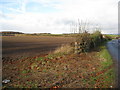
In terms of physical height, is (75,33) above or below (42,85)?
above

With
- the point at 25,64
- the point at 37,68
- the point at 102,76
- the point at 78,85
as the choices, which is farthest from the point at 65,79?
the point at 25,64

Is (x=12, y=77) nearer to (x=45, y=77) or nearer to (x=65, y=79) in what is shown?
(x=45, y=77)

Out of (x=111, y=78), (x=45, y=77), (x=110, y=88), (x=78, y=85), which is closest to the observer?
(x=110, y=88)

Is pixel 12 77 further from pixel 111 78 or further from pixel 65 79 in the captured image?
pixel 111 78

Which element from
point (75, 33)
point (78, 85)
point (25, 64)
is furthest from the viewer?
point (75, 33)

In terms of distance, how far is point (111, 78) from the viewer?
5.97 m

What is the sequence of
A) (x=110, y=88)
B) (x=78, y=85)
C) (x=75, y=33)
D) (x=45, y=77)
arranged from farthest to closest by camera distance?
(x=75, y=33), (x=45, y=77), (x=78, y=85), (x=110, y=88)

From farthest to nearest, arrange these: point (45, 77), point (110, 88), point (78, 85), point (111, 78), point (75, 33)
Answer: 1. point (75, 33)
2. point (45, 77)
3. point (111, 78)
4. point (78, 85)
5. point (110, 88)

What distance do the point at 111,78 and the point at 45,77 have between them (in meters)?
3.30

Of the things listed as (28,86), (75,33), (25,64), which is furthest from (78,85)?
(75,33)

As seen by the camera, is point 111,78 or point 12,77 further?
point 12,77

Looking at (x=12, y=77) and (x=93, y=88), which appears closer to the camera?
(x=93, y=88)

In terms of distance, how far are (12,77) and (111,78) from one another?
16.7ft

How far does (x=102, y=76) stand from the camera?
6285 millimetres
